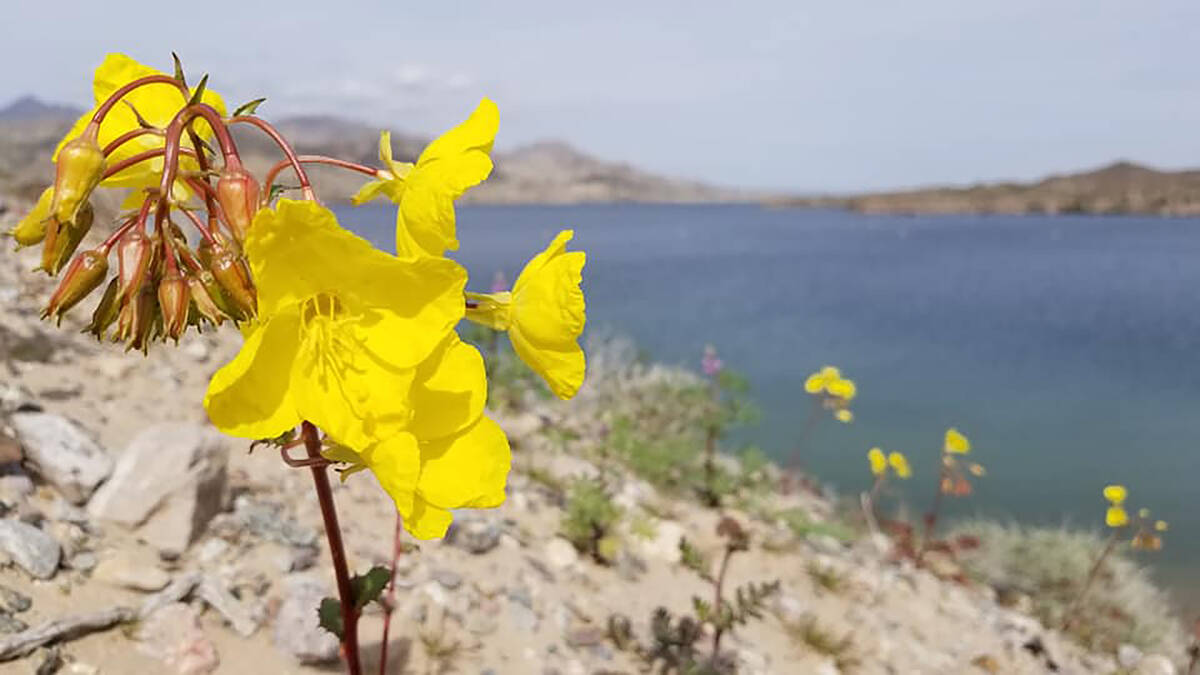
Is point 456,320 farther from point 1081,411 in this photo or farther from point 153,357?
point 1081,411

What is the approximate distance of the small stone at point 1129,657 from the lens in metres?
6.25

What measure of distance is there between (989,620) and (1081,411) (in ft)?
31.3

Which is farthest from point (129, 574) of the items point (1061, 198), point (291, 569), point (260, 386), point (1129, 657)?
point (1061, 198)

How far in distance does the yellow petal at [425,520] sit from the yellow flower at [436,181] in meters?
0.39

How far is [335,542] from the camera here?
5.65ft

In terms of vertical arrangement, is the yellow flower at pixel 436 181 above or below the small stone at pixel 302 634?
above

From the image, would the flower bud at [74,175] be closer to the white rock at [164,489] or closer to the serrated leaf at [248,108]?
the serrated leaf at [248,108]

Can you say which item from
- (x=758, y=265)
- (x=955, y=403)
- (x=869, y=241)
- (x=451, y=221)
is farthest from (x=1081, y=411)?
(x=869, y=241)

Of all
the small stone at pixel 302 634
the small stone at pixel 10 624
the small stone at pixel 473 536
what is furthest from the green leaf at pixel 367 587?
the small stone at pixel 473 536

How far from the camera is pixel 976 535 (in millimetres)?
8508

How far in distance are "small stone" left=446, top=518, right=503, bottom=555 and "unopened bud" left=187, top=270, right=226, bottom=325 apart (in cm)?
322

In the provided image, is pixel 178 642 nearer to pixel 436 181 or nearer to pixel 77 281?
pixel 77 281

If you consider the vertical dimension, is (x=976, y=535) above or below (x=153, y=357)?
below

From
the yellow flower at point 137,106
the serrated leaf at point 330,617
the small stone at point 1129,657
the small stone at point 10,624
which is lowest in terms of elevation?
the small stone at point 1129,657
